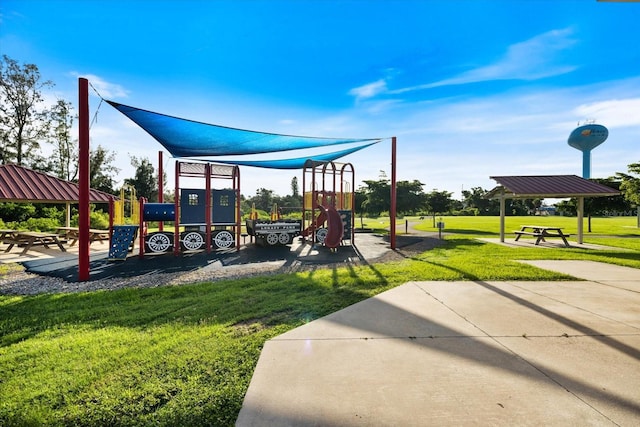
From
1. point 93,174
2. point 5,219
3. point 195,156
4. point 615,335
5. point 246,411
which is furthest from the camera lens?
point 93,174

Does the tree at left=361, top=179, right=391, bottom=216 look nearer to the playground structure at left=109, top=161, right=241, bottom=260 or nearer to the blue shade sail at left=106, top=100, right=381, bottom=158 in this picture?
the blue shade sail at left=106, top=100, right=381, bottom=158

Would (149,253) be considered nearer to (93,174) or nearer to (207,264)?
(207,264)

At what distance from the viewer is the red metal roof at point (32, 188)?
36.8 ft

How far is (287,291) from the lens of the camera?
5512 mm

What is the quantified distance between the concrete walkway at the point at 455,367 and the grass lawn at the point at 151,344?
1.13 feet

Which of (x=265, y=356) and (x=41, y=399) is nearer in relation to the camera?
(x=41, y=399)

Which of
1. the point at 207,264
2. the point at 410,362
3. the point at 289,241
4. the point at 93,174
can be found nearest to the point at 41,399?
the point at 410,362

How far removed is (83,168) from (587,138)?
9832 centimetres

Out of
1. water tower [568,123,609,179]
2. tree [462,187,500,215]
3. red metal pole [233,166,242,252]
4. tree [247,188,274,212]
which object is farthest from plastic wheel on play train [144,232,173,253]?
water tower [568,123,609,179]

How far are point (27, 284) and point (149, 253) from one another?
14.7ft

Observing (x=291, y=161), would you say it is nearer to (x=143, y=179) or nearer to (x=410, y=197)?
(x=410, y=197)

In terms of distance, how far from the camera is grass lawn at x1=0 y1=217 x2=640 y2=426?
2180 mm

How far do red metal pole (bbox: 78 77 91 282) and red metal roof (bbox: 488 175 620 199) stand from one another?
14.7 metres

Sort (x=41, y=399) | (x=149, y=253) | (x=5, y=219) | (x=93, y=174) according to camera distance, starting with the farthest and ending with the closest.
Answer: (x=93, y=174)
(x=5, y=219)
(x=149, y=253)
(x=41, y=399)
